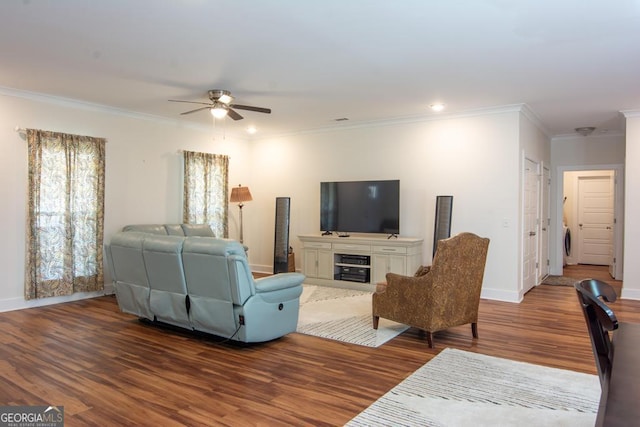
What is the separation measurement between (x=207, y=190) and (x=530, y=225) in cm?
533

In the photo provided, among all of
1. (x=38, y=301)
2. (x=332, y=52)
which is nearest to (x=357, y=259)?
(x=332, y=52)

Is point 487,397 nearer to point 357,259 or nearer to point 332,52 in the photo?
point 332,52

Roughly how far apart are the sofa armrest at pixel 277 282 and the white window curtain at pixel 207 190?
3660 mm

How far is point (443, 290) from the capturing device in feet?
13.2

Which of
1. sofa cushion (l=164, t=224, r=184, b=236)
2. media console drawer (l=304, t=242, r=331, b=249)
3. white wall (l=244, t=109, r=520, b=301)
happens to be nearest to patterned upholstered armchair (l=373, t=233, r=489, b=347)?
white wall (l=244, t=109, r=520, b=301)

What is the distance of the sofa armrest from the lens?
3.97 metres

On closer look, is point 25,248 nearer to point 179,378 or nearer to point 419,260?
point 179,378

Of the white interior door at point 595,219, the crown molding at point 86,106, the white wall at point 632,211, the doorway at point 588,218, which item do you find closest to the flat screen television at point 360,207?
the crown molding at point 86,106

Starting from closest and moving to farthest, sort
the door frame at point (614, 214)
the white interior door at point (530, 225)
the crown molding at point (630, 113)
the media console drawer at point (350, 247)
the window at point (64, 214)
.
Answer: the window at point (64, 214) → the crown molding at point (630, 113) → the white interior door at point (530, 225) → the media console drawer at point (350, 247) → the door frame at point (614, 214)

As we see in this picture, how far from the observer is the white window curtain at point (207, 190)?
24.2 feet

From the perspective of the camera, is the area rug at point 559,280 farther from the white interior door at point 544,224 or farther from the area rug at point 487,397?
the area rug at point 487,397

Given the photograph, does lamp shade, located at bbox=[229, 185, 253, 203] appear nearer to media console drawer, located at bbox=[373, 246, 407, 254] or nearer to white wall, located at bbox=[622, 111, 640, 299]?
media console drawer, located at bbox=[373, 246, 407, 254]

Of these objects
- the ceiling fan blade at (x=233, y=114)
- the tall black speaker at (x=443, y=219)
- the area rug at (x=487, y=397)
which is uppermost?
the ceiling fan blade at (x=233, y=114)

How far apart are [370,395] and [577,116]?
18.9ft
